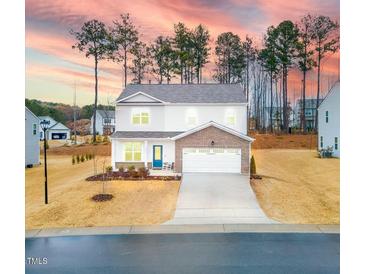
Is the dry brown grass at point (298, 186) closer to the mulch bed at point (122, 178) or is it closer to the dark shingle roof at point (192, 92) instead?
the dark shingle roof at point (192, 92)

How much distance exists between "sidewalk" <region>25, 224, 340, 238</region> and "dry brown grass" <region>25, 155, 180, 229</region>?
1.05ft

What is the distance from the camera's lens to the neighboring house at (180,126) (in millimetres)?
13039

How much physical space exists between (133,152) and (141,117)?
1618 mm

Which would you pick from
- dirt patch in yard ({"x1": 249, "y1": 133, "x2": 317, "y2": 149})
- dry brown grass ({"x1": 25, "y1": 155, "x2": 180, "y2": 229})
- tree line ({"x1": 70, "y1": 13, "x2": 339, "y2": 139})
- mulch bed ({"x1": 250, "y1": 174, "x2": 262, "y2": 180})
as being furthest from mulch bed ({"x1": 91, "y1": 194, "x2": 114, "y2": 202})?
dirt patch in yard ({"x1": 249, "y1": 133, "x2": 317, "y2": 149})

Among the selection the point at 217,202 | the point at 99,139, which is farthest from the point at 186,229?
the point at 99,139

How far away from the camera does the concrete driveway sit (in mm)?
8594

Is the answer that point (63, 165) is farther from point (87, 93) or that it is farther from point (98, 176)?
point (87, 93)

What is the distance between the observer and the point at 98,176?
12734 millimetres

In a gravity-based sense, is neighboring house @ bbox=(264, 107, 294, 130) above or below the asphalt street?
above

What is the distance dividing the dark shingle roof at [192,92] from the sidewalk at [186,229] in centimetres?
679

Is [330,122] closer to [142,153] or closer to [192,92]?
[192,92]

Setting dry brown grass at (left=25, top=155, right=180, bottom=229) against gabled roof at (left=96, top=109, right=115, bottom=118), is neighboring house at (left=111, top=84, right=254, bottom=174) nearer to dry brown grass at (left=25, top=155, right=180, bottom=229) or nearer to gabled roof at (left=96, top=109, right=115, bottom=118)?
gabled roof at (left=96, top=109, right=115, bottom=118)

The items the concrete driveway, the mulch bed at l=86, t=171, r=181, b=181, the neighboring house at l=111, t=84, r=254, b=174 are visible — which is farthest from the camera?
the neighboring house at l=111, t=84, r=254, b=174
